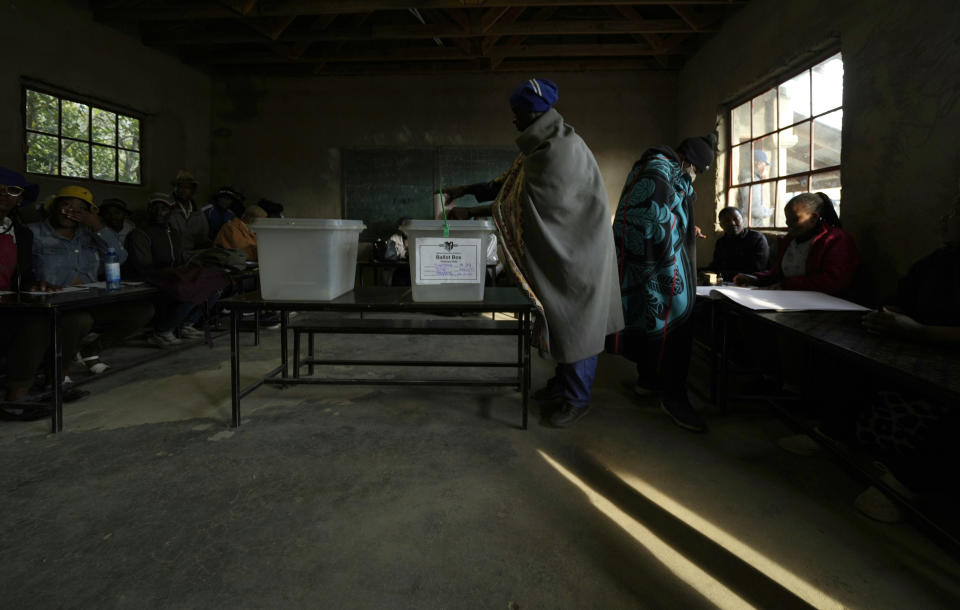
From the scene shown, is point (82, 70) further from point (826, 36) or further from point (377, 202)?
point (826, 36)

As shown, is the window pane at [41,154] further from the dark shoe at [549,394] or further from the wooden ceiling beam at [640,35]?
the wooden ceiling beam at [640,35]

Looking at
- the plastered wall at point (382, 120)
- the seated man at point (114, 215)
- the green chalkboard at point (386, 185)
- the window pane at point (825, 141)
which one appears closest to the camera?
the window pane at point (825, 141)

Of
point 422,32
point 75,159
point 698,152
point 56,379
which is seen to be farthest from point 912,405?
point 75,159

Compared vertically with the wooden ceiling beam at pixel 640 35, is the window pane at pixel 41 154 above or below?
below

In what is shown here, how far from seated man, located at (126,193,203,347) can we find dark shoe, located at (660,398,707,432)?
3.34 metres

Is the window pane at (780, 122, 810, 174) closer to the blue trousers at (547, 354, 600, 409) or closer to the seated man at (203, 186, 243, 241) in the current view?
the blue trousers at (547, 354, 600, 409)

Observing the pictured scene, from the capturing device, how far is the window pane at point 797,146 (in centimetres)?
365

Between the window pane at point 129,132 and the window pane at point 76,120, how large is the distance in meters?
0.43

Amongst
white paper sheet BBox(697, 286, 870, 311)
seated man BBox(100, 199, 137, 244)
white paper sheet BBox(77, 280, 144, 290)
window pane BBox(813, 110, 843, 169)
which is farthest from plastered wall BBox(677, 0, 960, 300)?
seated man BBox(100, 199, 137, 244)

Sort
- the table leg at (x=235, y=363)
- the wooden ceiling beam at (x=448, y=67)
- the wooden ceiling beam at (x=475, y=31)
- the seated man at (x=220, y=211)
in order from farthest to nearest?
the wooden ceiling beam at (x=448, y=67)
the seated man at (x=220, y=211)
the wooden ceiling beam at (x=475, y=31)
the table leg at (x=235, y=363)

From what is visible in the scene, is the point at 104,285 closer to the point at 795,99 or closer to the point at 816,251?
the point at 816,251

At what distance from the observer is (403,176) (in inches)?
257

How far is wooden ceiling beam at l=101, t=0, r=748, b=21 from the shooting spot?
4.42 metres

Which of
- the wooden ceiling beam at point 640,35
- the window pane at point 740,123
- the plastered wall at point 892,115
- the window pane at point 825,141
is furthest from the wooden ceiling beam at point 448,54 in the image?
the window pane at point 825,141
